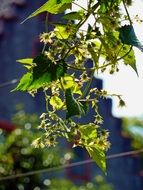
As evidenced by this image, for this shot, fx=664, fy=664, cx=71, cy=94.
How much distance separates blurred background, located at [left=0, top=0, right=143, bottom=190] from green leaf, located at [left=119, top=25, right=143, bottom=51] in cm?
452

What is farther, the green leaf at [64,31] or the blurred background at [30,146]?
the blurred background at [30,146]

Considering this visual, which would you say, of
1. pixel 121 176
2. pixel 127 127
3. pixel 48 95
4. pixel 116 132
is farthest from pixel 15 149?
pixel 127 127

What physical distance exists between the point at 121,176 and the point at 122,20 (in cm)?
1237

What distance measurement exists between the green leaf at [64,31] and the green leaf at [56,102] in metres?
0.08

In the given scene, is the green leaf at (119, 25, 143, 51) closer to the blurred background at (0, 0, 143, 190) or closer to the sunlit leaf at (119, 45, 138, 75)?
the sunlit leaf at (119, 45, 138, 75)

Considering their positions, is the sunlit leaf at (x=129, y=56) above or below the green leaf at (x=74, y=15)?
below

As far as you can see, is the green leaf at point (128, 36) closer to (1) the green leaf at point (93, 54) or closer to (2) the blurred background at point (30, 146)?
(1) the green leaf at point (93, 54)

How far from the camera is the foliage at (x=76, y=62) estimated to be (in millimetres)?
681

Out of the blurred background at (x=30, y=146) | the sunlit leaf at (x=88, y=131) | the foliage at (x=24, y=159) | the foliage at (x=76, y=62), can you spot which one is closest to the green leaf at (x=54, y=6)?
the foliage at (x=76, y=62)

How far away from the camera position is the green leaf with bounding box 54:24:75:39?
2.28 feet

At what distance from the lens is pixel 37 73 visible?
68cm

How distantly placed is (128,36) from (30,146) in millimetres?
5334

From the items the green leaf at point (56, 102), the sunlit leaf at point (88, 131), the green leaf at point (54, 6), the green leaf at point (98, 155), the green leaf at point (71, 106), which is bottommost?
the green leaf at point (98, 155)

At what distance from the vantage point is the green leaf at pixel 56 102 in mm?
741
